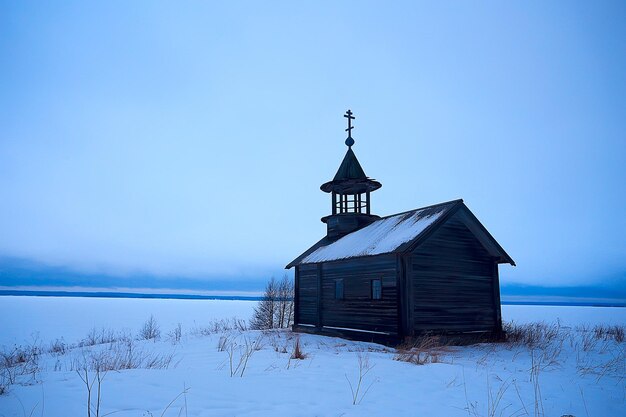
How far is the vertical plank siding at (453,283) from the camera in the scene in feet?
51.2

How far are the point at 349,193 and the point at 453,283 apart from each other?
889 centimetres

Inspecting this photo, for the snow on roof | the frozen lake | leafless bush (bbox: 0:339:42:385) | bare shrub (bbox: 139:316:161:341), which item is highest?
the snow on roof

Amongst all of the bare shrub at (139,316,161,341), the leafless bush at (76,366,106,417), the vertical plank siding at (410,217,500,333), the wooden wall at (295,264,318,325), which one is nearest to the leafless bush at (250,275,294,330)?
the bare shrub at (139,316,161,341)

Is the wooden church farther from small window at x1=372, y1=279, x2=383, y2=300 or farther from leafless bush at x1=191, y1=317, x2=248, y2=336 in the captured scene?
leafless bush at x1=191, y1=317, x2=248, y2=336

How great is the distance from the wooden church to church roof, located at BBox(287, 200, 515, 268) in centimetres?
4

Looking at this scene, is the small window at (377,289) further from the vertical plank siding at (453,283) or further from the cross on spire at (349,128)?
the cross on spire at (349,128)

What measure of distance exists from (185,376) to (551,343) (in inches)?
565

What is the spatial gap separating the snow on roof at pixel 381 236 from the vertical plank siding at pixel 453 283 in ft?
2.28

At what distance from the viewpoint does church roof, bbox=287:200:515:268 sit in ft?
51.0

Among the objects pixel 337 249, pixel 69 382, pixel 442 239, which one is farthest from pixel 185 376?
pixel 337 249

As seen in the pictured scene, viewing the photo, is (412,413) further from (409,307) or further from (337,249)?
(337,249)

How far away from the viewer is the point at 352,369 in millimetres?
7941

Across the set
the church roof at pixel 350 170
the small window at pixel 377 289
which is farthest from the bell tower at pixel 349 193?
the small window at pixel 377 289

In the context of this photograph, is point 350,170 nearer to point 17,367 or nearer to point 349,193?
point 349,193
